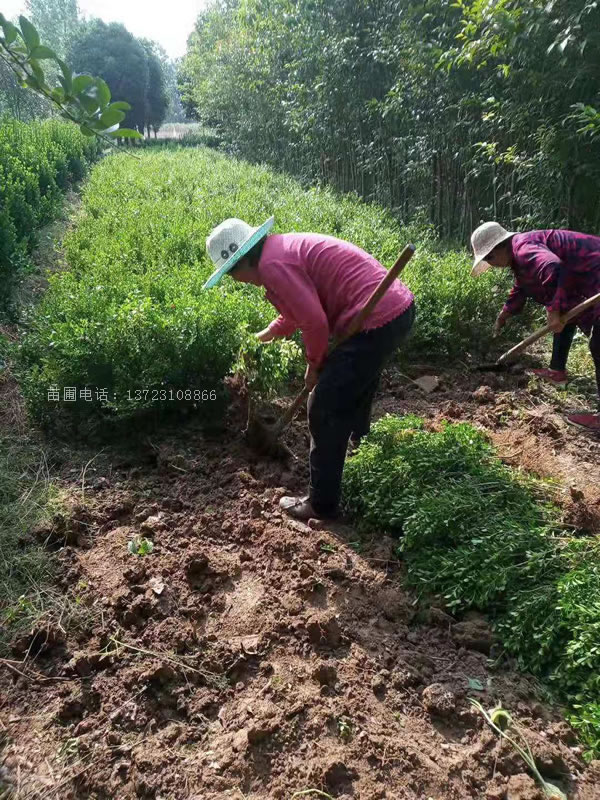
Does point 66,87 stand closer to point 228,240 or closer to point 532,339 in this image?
point 228,240

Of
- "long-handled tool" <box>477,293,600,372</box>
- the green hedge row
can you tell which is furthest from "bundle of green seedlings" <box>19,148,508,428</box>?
the green hedge row

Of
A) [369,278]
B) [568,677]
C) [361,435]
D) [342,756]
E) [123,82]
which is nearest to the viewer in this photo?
[342,756]

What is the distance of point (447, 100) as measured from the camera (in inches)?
328

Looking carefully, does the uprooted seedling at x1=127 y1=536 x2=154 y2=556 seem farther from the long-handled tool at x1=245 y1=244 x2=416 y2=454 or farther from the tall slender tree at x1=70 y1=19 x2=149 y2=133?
the tall slender tree at x1=70 y1=19 x2=149 y2=133

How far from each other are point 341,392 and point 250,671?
1.37 metres

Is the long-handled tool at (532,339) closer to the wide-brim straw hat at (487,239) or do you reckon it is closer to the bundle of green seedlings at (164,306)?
the bundle of green seedlings at (164,306)

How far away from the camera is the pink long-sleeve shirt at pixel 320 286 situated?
2.58 meters

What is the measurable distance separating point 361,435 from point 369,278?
3.92ft

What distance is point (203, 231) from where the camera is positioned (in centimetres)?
714

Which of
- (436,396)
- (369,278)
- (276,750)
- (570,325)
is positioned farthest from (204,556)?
(570,325)

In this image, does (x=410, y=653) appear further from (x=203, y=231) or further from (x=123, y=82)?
(x=123, y=82)

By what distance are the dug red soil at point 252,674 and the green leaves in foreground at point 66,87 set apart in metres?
2.04

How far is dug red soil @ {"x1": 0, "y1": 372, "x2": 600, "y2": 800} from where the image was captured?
1892 millimetres

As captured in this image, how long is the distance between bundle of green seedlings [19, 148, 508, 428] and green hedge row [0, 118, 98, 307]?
2.47ft
